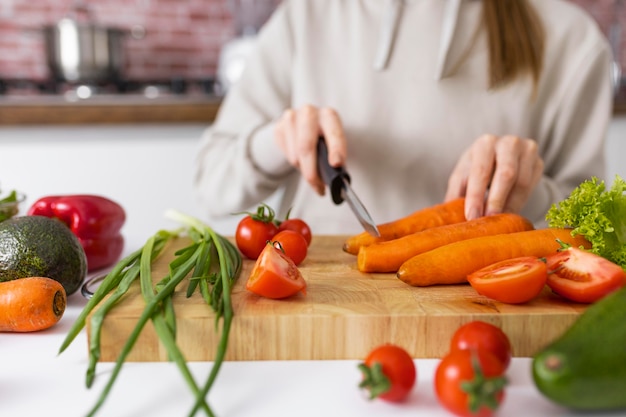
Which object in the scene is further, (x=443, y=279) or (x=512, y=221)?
(x=512, y=221)

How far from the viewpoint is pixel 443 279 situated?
81cm

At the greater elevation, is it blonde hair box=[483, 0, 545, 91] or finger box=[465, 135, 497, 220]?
blonde hair box=[483, 0, 545, 91]

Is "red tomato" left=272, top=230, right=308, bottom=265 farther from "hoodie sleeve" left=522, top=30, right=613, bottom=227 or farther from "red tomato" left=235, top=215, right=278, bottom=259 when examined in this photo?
"hoodie sleeve" left=522, top=30, right=613, bottom=227

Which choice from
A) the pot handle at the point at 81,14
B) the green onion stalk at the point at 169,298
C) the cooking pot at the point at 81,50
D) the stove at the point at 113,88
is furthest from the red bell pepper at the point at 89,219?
the pot handle at the point at 81,14

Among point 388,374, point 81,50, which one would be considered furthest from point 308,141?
point 81,50

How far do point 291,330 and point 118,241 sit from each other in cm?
49

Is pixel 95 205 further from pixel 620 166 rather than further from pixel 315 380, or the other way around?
pixel 620 166

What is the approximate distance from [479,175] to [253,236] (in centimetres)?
41

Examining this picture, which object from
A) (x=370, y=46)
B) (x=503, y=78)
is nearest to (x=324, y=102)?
(x=370, y=46)

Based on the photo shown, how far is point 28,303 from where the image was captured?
717 mm

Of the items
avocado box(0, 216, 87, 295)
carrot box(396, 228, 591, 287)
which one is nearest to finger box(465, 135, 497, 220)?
carrot box(396, 228, 591, 287)

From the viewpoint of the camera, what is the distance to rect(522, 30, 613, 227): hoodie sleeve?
1498mm

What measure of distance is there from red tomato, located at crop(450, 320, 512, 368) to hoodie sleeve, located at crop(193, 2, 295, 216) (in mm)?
918

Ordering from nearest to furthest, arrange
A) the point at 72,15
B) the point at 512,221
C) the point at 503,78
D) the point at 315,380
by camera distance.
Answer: the point at 315,380 → the point at 512,221 → the point at 503,78 → the point at 72,15
